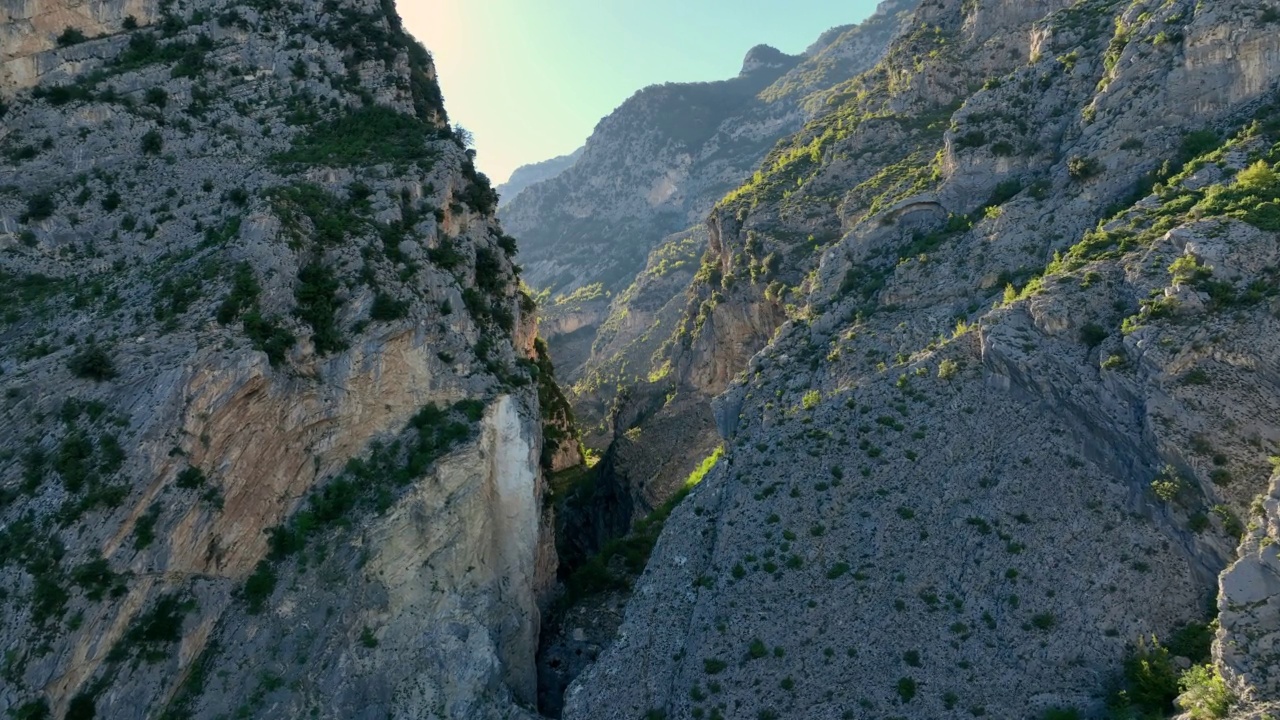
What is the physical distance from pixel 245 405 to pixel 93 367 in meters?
5.73

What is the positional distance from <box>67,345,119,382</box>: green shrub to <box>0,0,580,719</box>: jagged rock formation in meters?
0.09

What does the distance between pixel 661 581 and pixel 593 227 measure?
164 m

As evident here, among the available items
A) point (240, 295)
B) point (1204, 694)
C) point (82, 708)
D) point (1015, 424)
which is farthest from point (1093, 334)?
point (82, 708)

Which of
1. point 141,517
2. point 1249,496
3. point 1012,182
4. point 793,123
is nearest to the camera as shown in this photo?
point 1249,496

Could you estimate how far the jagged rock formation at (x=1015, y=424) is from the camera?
2511cm

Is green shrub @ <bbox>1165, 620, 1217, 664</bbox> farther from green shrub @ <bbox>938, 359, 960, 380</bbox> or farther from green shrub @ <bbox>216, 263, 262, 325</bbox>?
green shrub @ <bbox>216, 263, 262, 325</bbox>

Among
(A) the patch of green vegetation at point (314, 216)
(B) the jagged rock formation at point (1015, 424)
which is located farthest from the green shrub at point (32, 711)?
(A) the patch of green vegetation at point (314, 216)

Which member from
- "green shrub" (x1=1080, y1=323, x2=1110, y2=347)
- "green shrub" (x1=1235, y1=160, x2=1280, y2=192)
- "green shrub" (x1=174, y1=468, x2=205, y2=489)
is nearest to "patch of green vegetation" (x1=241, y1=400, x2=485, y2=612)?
"green shrub" (x1=174, y1=468, x2=205, y2=489)

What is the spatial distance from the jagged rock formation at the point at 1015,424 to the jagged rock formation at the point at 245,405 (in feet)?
29.6

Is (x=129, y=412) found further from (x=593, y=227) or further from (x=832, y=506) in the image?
(x=593, y=227)

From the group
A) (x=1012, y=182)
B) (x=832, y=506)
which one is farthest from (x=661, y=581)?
(x=1012, y=182)

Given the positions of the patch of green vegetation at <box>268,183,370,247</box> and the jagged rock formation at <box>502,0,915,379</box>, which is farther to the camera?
the jagged rock formation at <box>502,0,915,379</box>

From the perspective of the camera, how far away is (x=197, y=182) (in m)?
38.9

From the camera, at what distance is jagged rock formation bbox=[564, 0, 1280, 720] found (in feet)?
82.4
